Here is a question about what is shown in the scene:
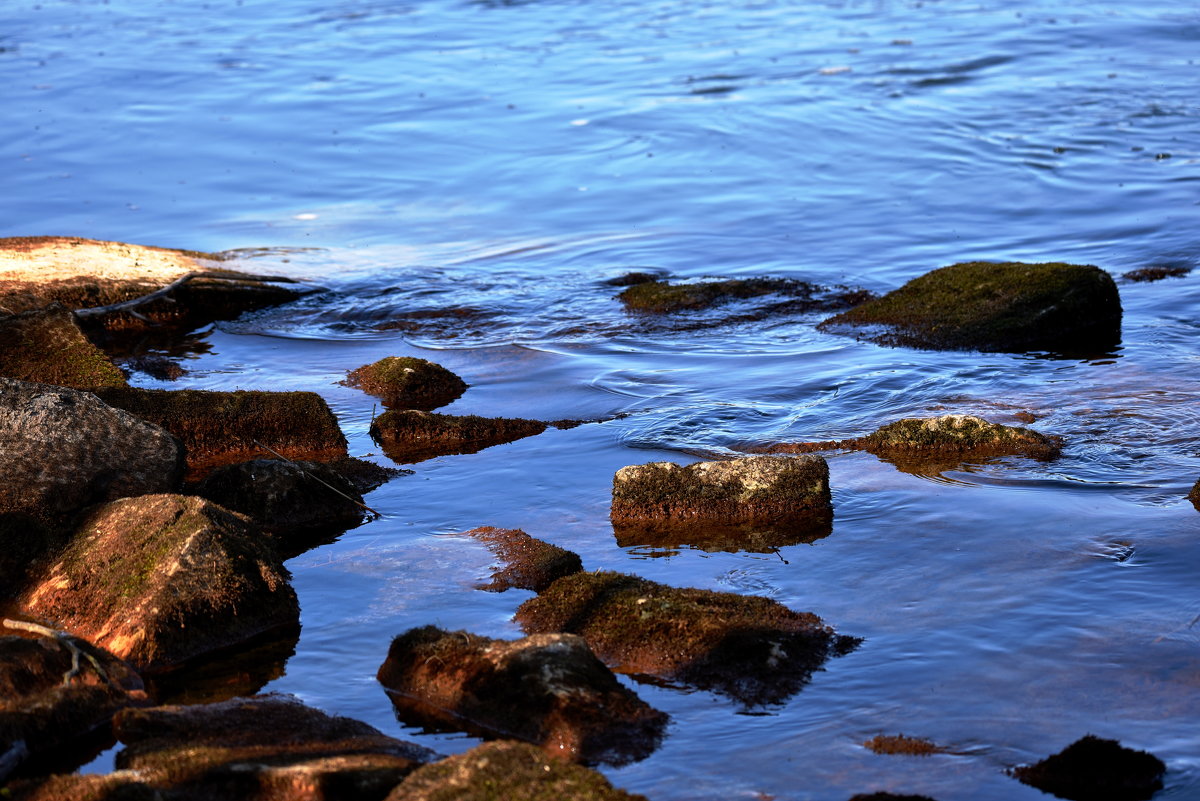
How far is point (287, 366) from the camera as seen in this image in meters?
11.4

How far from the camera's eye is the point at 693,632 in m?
5.70

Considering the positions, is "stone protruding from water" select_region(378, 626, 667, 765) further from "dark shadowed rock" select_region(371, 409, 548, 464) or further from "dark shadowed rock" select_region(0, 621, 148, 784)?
"dark shadowed rock" select_region(371, 409, 548, 464)

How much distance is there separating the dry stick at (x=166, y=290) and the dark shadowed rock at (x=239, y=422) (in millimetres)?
2956

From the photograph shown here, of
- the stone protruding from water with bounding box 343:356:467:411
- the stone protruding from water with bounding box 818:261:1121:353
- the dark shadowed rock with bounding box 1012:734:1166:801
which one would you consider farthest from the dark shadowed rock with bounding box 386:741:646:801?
the stone protruding from water with bounding box 818:261:1121:353

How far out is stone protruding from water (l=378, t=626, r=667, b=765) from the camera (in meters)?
5.04

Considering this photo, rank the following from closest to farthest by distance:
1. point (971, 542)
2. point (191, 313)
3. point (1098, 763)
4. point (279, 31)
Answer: point (1098, 763)
point (971, 542)
point (191, 313)
point (279, 31)

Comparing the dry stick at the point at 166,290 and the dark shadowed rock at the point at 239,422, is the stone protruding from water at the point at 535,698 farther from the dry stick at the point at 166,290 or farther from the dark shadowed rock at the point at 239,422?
the dry stick at the point at 166,290

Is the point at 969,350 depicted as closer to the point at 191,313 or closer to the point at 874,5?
the point at 191,313

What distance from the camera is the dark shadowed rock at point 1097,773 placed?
4684mm

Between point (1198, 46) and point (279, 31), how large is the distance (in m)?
19.5

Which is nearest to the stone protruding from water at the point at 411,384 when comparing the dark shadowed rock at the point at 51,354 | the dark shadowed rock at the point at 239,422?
the dark shadowed rock at the point at 239,422

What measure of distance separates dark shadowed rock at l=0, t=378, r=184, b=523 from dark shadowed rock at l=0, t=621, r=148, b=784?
4.74ft

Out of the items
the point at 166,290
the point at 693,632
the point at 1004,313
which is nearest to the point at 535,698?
the point at 693,632

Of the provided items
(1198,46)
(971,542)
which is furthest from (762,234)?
(1198,46)
